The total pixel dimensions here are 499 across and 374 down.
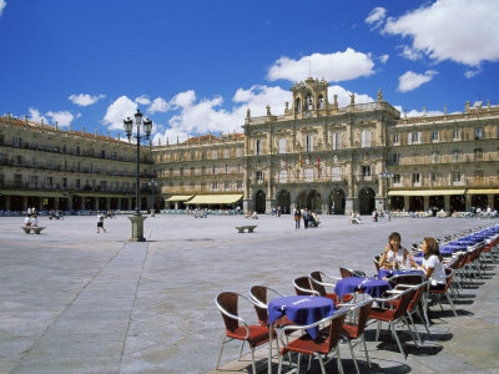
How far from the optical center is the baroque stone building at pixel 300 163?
50938 mm

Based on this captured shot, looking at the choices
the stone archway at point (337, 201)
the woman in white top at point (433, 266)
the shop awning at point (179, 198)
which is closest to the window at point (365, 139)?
the stone archway at point (337, 201)

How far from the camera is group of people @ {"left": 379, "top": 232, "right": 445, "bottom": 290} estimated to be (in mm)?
6910

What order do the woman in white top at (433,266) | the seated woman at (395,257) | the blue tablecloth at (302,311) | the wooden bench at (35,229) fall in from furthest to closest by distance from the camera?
the wooden bench at (35,229) < the seated woman at (395,257) < the woman in white top at (433,266) < the blue tablecloth at (302,311)

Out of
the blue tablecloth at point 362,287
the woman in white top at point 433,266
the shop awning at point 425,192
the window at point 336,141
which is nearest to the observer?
the blue tablecloth at point 362,287

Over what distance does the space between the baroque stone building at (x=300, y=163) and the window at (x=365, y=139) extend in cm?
13

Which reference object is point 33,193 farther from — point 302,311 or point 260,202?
point 302,311

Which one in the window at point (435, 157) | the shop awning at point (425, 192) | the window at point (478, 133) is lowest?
the shop awning at point (425, 192)

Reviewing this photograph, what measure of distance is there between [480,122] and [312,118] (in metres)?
20.0

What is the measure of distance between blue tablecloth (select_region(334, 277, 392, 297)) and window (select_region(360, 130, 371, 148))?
51693 millimetres

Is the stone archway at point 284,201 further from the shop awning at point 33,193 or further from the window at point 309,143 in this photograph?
the shop awning at point 33,193

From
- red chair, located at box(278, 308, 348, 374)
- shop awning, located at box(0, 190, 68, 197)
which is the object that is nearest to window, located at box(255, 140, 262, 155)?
shop awning, located at box(0, 190, 68, 197)

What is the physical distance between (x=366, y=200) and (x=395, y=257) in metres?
52.7

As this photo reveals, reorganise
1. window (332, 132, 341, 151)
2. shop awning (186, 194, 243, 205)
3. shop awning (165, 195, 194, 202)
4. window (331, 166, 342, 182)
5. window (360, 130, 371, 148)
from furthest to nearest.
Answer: shop awning (165, 195, 194, 202)
shop awning (186, 194, 243, 205)
window (332, 132, 341, 151)
window (331, 166, 342, 182)
window (360, 130, 371, 148)

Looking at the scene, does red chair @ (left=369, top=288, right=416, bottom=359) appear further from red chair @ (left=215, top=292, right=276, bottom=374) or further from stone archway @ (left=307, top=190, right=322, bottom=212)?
stone archway @ (left=307, top=190, right=322, bottom=212)
